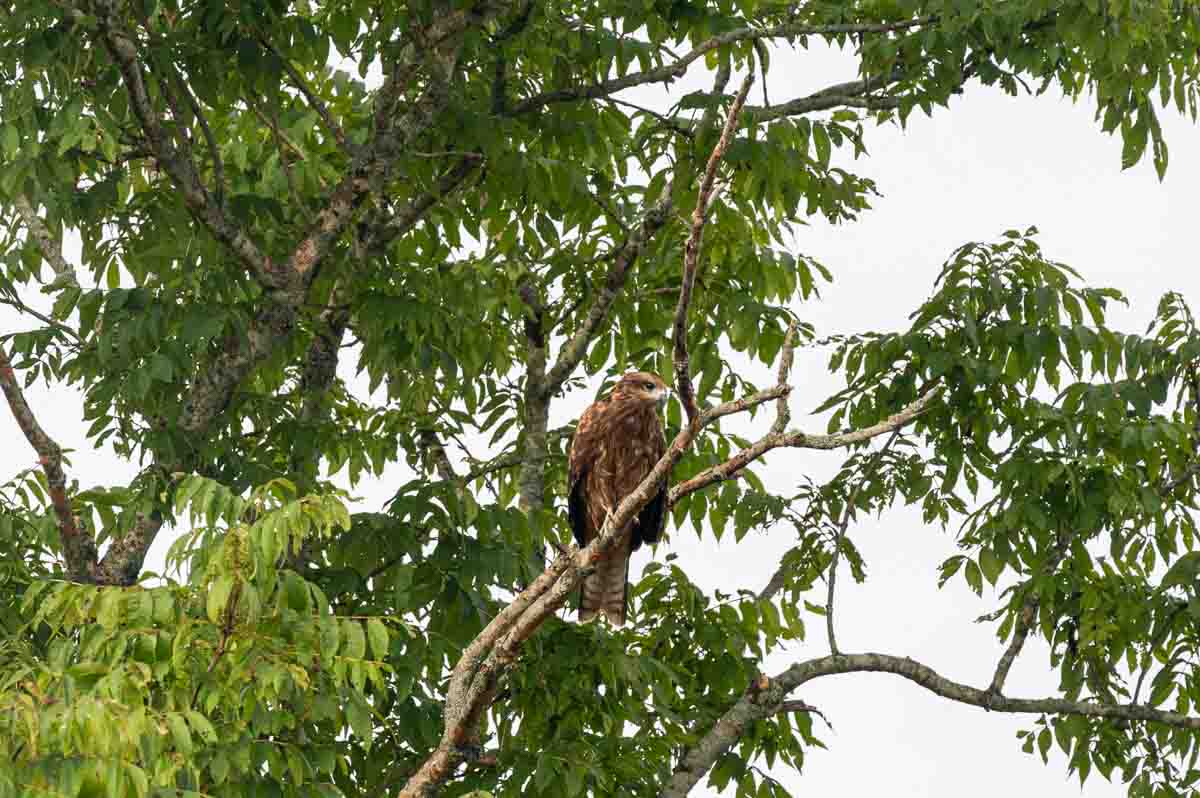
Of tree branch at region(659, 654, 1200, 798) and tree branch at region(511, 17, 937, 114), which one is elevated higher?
tree branch at region(511, 17, 937, 114)

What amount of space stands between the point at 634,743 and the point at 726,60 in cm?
350

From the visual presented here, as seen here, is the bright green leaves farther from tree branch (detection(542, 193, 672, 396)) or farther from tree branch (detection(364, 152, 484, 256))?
tree branch (detection(542, 193, 672, 396))

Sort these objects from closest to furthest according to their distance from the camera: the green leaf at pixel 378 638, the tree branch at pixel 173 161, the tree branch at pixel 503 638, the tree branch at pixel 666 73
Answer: the tree branch at pixel 503 638 < the green leaf at pixel 378 638 < the tree branch at pixel 173 161 < the tree branch at pixel 666 73

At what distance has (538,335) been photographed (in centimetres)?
1152

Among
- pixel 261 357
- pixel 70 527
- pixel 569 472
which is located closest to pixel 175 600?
pixel 70 527

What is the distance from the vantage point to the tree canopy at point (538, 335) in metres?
8.56

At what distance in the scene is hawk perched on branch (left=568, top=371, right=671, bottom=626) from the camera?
978 cm

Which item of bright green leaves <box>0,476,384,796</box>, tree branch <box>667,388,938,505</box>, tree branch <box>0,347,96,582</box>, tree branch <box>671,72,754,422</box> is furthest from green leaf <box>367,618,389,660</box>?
tree branch <box>0,347,96,582</box>

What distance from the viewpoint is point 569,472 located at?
10180mm

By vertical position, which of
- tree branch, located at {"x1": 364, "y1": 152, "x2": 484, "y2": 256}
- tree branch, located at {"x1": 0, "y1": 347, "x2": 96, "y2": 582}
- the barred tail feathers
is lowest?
tree branch, located at {"x1": 0, "y1": 347, "x2": 96, "y2": 582}

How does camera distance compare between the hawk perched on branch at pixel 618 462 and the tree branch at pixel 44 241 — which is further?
the tree branch at pixel 44 241

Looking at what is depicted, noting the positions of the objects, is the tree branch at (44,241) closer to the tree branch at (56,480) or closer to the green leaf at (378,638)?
the tree branch at (56,480)

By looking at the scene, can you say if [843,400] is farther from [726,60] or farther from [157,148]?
[157,148]

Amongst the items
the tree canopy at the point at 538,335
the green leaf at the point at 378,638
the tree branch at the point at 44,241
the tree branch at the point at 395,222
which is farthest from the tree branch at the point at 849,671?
the tree branch at the point at 44,241
